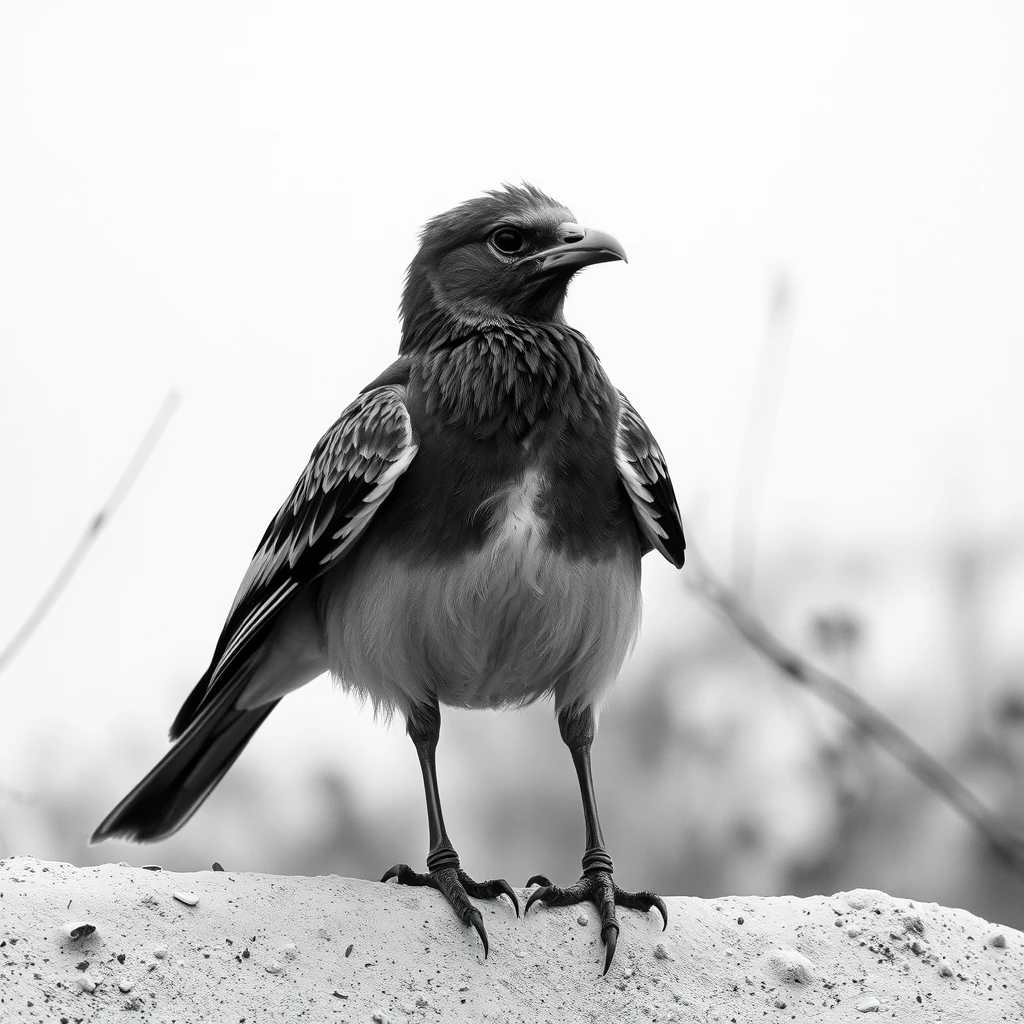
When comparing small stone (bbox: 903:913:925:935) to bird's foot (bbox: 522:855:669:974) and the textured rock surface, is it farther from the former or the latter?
bird's foot (bbox: 522:855:669:974)

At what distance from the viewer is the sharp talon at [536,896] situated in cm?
416

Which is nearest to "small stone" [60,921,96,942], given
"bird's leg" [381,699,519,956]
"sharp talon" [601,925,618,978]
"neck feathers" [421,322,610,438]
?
"bird's leg" [381,699,519,956]

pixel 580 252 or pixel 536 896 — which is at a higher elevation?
pixel 580 252

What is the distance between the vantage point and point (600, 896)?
167 inches

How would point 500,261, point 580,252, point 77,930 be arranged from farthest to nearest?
point 500,261
point 580,252
point 77,930

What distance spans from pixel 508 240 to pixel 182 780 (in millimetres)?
2433

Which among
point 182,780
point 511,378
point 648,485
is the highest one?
point 511,378

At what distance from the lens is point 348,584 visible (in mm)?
4785

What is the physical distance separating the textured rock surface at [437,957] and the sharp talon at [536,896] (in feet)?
0.12

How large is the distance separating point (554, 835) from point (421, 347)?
10.3ft

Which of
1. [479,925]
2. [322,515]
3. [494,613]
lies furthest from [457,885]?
[322,515]

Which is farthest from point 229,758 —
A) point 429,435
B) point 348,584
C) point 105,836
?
point 429,435

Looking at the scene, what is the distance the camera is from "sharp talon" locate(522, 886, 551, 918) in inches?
164

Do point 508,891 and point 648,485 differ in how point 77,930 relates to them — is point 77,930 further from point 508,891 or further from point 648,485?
point 648,485
